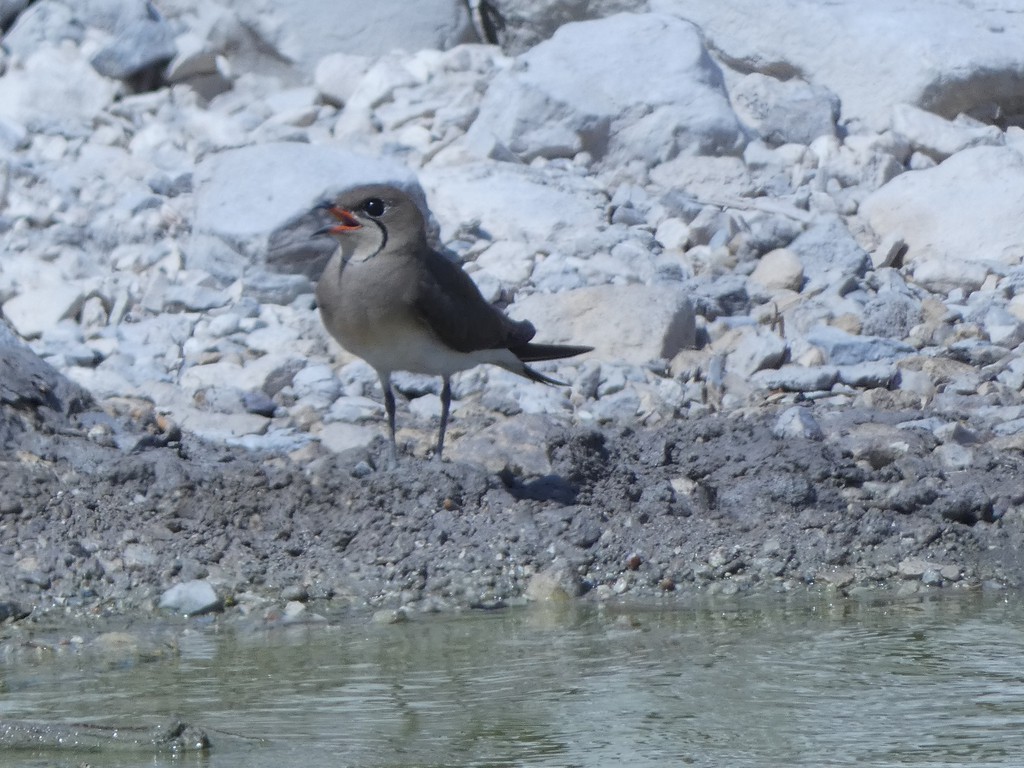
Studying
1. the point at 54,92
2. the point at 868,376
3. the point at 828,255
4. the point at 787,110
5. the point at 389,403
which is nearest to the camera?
the point at 389,403

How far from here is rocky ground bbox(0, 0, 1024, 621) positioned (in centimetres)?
598

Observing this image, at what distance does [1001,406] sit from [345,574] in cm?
338

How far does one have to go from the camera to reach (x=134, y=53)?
39.0ft

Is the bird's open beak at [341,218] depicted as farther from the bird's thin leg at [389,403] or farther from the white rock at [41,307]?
the white rock at [41,307]

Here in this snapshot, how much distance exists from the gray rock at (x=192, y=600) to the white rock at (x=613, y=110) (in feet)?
18.3

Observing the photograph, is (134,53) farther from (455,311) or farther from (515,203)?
(455,311)

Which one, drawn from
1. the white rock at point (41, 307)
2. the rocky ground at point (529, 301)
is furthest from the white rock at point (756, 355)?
the white rock at point (41, 307)

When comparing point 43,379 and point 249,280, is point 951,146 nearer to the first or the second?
point 249,280

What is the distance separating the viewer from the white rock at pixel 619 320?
328 inches

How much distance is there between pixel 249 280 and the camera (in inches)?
356

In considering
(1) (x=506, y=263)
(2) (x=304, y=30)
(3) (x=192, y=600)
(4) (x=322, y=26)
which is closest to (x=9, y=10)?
(2) (x=304, y=30)

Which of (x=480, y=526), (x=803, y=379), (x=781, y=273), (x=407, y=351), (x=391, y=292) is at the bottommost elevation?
(x=781, y=273)

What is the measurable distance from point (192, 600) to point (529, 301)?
3536mm

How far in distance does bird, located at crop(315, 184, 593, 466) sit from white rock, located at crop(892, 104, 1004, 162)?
506cm
